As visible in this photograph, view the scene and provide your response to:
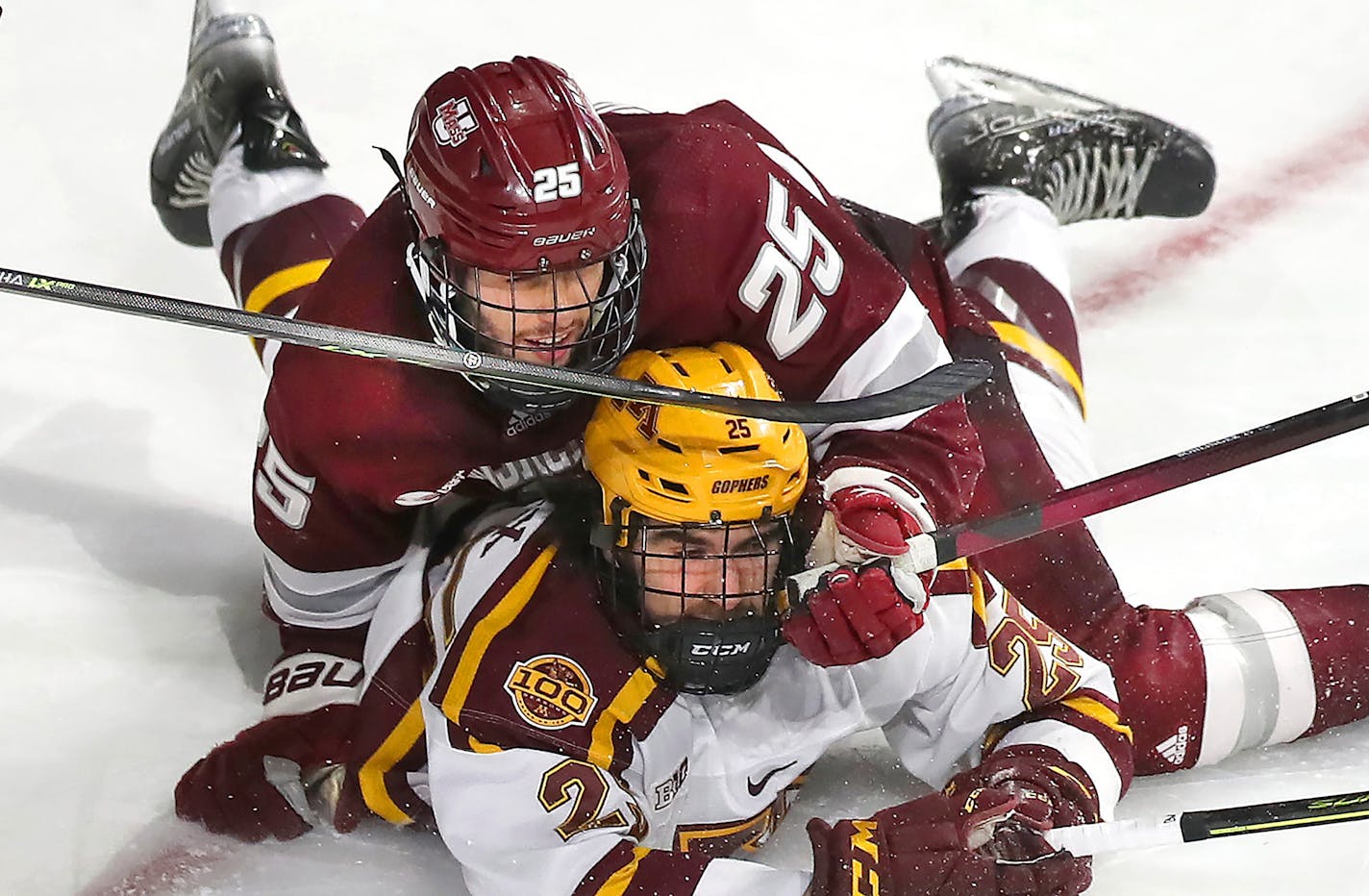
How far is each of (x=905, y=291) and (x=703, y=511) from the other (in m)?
0.47

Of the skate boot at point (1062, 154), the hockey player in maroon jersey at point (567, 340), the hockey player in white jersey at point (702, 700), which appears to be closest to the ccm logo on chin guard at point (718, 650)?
the hockey player in white jersey at point (702, 700)

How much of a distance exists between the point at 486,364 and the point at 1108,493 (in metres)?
0.64

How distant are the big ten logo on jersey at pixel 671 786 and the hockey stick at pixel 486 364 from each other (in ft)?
1.24

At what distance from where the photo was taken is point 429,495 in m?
2.04

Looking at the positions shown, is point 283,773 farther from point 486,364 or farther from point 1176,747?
point 1176,747

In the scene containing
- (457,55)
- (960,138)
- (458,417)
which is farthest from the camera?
(457,55)

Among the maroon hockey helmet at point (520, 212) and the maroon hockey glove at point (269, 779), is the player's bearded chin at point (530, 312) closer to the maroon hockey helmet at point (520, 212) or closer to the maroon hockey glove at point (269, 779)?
the maroon hockey helmet at point (520, 212)

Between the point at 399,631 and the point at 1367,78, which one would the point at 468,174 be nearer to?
the point at 399,631

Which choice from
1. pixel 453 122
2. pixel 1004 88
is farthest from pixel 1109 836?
pixel 1004 88

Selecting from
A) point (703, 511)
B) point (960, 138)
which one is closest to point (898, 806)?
point (703, 511)

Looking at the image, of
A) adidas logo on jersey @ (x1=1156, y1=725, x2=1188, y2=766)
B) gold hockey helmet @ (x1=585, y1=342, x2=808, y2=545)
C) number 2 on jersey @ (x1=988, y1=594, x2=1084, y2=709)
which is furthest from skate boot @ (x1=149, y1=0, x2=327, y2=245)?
adidas logo on jersey @ (x1=1156, y1=725, x2=1188, y2=766)

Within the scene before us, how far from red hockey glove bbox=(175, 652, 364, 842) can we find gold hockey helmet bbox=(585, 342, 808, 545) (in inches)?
19.3

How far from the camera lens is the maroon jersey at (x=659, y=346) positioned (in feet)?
6.53

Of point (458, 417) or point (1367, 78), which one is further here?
point (1367, 78)
